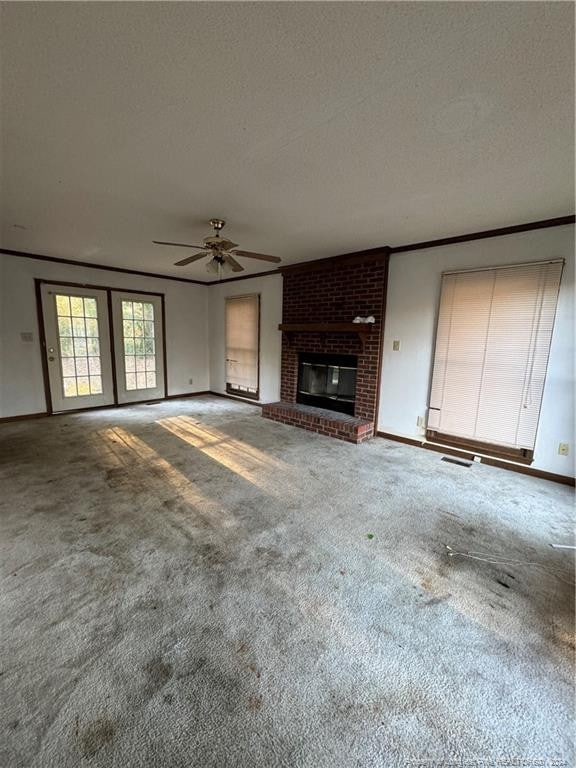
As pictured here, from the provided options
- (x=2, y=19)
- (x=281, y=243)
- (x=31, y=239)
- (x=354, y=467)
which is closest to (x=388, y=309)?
(x=281, y=243)

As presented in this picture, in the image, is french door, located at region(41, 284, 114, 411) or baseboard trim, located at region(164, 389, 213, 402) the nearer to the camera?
french door, located at region(41, 284, 114, 411)

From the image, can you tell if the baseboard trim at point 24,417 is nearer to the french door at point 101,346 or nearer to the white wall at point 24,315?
the white wall at point 24,315

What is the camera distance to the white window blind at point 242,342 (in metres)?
6.00

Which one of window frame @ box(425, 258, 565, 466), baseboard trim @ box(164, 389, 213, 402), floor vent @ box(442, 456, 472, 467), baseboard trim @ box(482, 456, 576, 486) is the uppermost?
window frame @ box(425, 258, 565, 466)

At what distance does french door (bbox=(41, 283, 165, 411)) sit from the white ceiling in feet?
7.88

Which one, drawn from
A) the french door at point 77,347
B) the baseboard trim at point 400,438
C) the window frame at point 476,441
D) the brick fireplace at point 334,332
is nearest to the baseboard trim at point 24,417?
the french door at point 77,347

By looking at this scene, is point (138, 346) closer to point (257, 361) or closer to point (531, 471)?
point (257, 361)

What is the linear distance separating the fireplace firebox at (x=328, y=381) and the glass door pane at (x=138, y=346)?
2941mm

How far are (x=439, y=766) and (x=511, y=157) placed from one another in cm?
291

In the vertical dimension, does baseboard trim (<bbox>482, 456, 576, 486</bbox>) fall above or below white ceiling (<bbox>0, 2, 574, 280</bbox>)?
below

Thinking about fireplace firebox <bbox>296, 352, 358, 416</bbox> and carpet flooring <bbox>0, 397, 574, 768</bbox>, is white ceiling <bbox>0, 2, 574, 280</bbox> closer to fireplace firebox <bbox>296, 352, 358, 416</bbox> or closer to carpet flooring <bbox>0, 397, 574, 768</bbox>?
fireplace firebox <bbox>296, 352, 358, 416</bbox>

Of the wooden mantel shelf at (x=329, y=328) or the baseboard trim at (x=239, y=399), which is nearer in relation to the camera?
the wooden mantel shelf at (x=329, y=328)

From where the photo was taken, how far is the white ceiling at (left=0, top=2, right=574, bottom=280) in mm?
1160

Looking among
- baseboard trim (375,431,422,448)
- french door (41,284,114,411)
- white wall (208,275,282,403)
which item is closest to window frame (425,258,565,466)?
baseboard trim (375,431,422,448)
